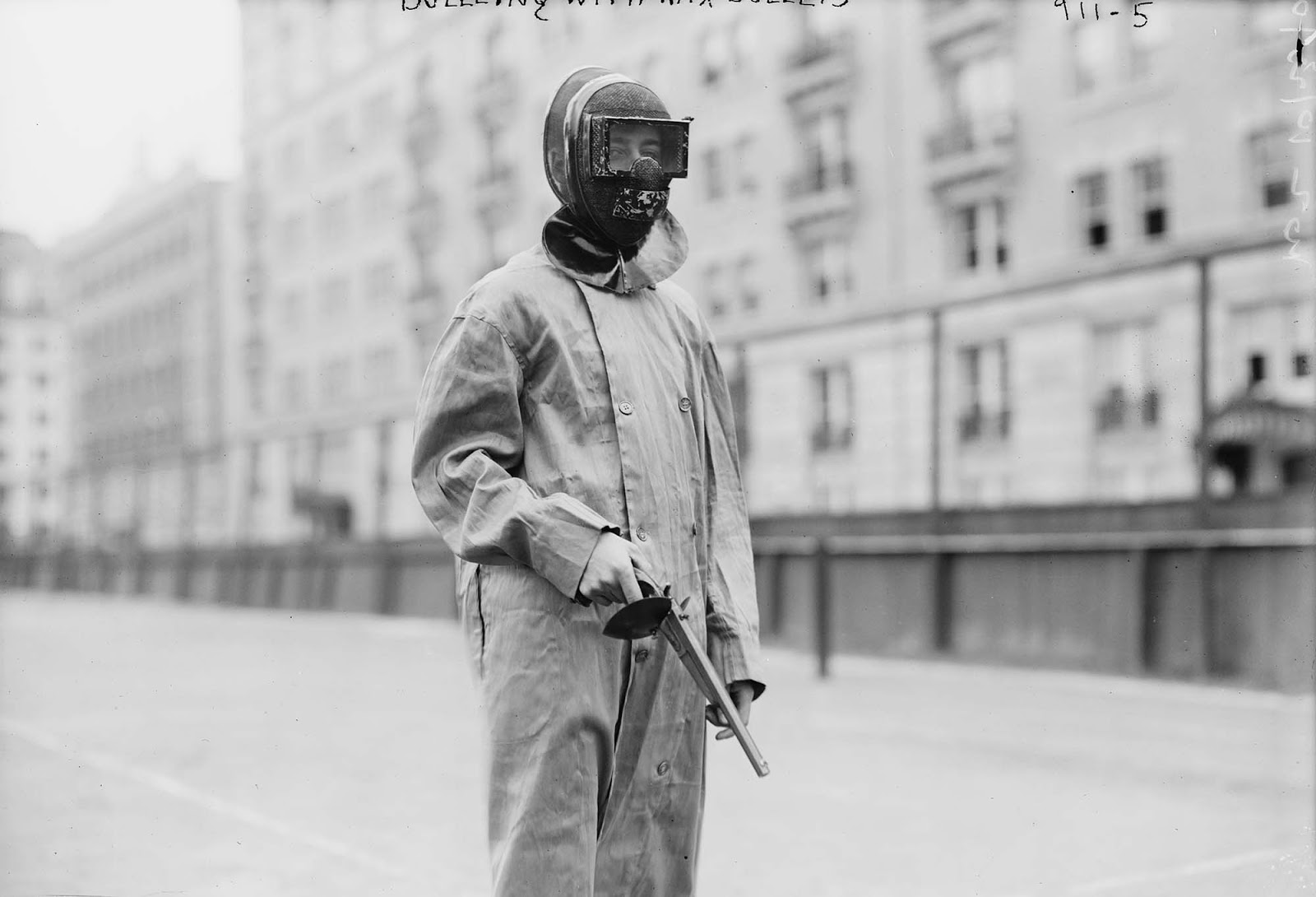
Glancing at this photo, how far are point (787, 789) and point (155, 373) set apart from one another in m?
37.2

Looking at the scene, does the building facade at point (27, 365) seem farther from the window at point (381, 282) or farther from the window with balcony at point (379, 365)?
the window with balcony at point (379, 365)

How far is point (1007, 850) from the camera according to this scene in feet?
20.4

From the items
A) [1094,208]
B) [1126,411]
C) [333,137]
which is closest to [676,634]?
[1126,411]

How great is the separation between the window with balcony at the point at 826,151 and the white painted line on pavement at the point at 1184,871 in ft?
108

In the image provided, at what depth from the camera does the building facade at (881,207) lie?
1045 inches

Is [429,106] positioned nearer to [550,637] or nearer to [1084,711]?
[1084,711]

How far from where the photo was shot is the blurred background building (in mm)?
26531

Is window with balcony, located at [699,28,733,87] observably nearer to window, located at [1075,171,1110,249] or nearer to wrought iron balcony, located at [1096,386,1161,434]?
window, located at [1075,171,1110,249]

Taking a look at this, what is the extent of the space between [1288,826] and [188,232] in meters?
44.6

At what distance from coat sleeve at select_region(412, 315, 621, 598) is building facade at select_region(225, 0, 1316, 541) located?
14.2 m

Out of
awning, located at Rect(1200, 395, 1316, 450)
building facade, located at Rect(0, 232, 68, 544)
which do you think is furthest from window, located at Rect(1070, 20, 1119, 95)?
building facade, located at Rect(0, 232, 68, 544)

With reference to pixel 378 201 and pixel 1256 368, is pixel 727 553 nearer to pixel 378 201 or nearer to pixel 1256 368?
pixel 1256 368

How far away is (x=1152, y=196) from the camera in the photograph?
31.8m

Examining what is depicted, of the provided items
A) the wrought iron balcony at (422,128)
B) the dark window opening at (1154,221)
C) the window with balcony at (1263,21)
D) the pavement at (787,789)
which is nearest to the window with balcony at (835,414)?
the dark window opening at (1154,221)
